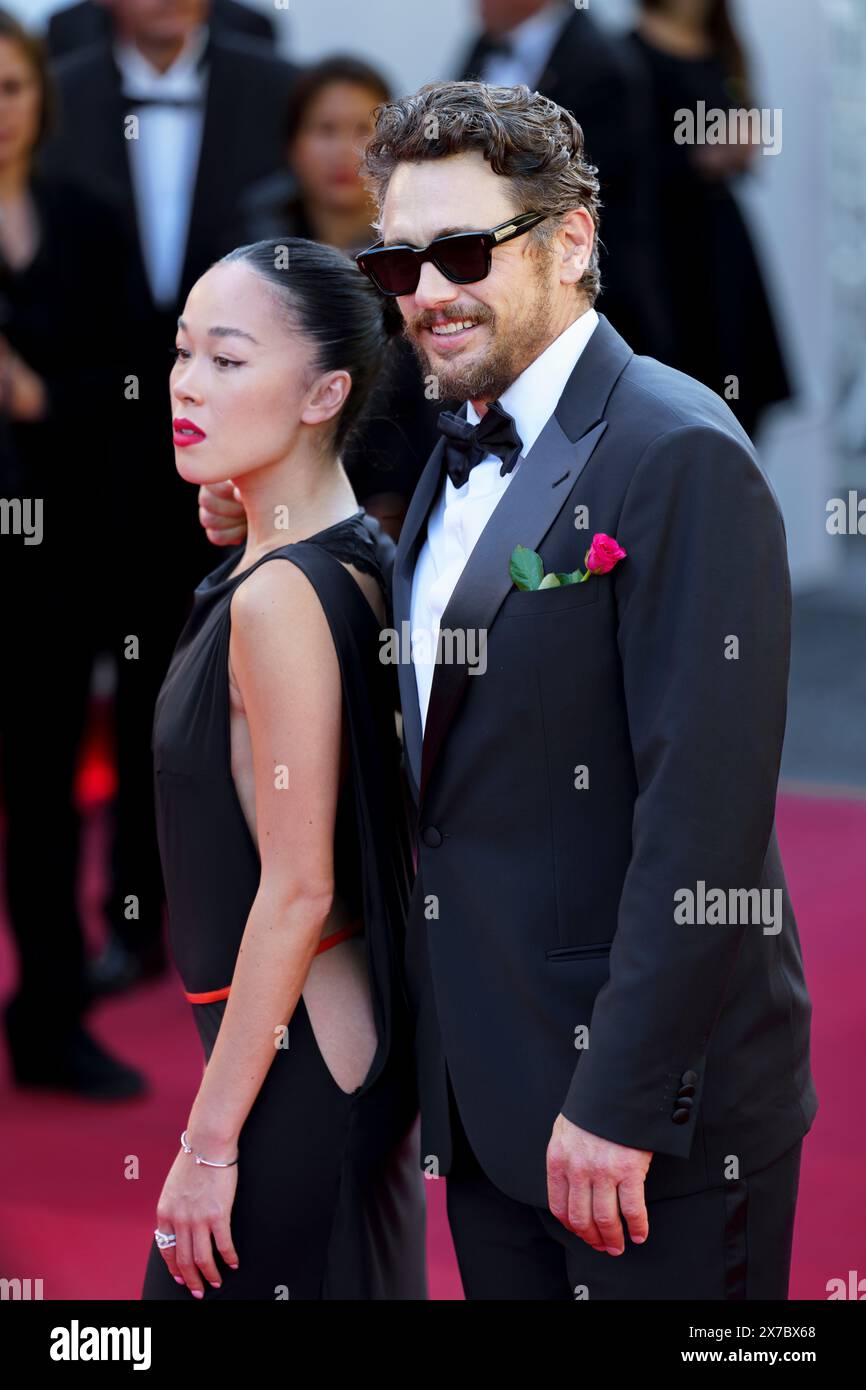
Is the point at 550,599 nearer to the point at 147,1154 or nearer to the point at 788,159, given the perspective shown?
the point at 147,1154

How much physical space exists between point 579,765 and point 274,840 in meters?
0.34

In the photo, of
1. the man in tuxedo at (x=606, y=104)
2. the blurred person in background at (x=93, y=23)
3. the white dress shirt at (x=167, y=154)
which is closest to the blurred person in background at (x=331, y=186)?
the white dress shirt at (x=167, y=154)

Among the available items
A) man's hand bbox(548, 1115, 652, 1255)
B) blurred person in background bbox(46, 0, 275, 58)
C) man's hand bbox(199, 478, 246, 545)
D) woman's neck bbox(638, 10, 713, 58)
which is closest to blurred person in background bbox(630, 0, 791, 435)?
woman's neck bbox(638, 10, 713, 58)

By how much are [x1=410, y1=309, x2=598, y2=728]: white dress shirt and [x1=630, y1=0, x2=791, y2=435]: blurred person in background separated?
11.0 ft

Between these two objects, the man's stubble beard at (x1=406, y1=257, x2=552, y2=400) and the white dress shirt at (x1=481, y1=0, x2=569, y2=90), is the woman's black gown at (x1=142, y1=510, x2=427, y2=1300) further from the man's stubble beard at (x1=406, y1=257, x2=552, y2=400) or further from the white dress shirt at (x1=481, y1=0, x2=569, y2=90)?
the white dress shirt at (x1=481, y1=0, x2=569, y2=90)

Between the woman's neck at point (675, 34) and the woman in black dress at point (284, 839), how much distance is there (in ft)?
11.9

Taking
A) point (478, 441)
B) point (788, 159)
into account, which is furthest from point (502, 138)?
point (788, 159)

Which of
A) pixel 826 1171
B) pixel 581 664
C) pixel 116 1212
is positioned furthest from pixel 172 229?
pixel 581 664

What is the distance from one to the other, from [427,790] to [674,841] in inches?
10.7

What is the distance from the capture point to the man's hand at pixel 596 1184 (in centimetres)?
159

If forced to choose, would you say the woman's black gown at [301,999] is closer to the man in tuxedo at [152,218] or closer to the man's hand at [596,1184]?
the man's hand at [596,1184]

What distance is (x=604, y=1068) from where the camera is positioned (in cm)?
158

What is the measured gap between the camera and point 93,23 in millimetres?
4859

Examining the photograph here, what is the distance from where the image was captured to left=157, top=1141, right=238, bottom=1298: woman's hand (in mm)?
1811
